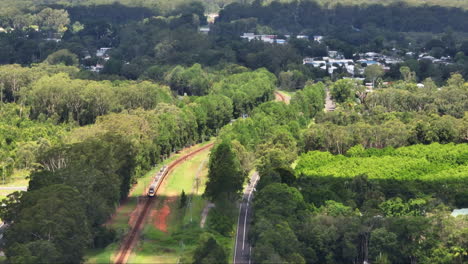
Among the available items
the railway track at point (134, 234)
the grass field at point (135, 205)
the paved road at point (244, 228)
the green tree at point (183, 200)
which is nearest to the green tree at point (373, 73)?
the grass field at point (135, 205)

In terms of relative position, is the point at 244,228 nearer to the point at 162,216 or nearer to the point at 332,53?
the point at 162,216

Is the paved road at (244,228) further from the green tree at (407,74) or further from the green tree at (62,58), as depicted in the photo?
the green tree at (62,58)

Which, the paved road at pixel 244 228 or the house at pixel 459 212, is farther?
the house at pixel 459 212

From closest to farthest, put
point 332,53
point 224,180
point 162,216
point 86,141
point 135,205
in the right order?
point 224,180 < point 162,216 < point 135,205 < point 86,141 < point 332,53

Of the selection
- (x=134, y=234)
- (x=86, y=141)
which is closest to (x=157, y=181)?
(x=86, y=141)

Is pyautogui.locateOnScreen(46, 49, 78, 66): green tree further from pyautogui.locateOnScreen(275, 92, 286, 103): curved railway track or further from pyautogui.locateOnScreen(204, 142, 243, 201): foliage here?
pyautogui.locateOnScreen(204, 142, 243, 201): foliage

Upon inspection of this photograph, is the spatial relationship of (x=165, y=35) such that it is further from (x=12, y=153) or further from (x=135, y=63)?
(x=12, y=153)
